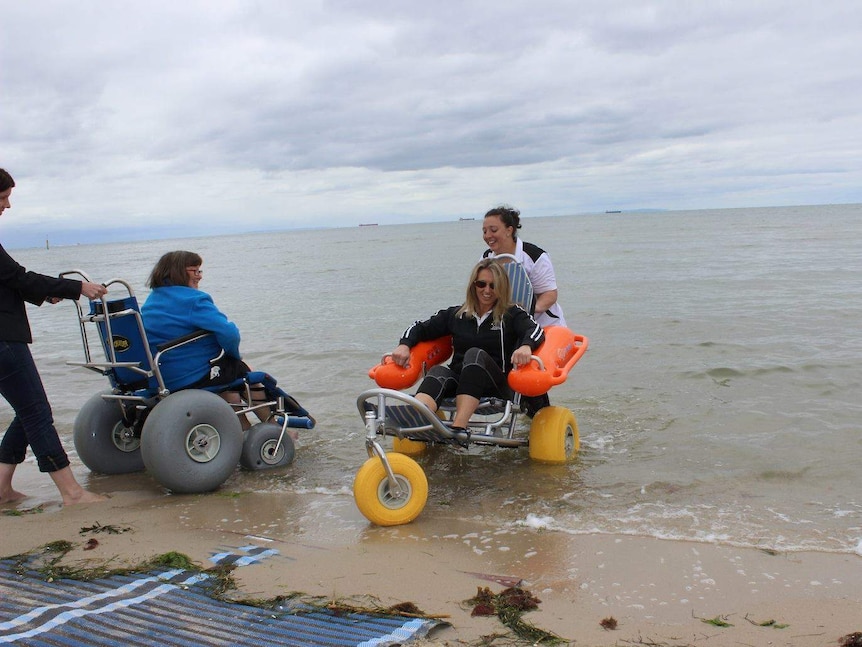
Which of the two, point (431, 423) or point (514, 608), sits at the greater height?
point (431, 423)

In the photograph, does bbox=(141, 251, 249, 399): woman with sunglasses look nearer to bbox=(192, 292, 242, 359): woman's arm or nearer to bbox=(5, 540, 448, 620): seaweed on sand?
bbox=(192, 292, 242, 359): woman's arm

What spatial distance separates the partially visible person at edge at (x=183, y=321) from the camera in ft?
17.2

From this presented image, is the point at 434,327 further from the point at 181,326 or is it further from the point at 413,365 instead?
the point at 181,326

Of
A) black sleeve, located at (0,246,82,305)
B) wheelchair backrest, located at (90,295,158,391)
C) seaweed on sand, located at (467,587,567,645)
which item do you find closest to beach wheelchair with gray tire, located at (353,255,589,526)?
seaweed on sand, located at (467,587,567,645)

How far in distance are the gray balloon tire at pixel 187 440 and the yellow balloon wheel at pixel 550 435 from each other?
226 centimetres

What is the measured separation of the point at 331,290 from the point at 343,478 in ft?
59.6

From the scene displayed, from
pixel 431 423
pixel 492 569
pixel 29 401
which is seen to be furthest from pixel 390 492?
pixel 29 401

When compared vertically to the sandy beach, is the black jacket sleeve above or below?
above

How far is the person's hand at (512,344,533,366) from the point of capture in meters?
5.20

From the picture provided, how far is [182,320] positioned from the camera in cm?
525

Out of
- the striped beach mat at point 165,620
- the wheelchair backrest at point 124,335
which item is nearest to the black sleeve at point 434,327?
the wheelchair backrest at point 124,335

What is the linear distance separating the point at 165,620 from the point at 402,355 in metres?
2.99

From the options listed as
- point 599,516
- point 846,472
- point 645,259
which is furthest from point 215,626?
point 645,259

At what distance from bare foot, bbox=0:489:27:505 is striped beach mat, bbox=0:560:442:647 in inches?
79.4
